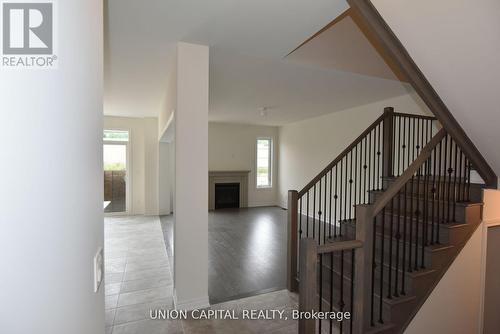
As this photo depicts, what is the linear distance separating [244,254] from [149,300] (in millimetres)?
1667

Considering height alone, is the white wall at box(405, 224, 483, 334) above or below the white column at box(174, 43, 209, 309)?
below

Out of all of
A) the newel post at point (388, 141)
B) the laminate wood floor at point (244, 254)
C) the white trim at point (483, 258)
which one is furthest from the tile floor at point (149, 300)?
the newel post at point (388, 141)

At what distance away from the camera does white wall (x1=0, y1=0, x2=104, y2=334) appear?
51 centimetres

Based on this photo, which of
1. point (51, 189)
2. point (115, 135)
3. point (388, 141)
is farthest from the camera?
point (115, 135)

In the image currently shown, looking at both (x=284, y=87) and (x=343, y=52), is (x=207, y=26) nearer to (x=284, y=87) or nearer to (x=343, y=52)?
(x=343, y=52)

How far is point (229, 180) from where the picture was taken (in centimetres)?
794

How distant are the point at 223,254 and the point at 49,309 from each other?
11.7ft

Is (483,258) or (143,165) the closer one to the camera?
(483,258)

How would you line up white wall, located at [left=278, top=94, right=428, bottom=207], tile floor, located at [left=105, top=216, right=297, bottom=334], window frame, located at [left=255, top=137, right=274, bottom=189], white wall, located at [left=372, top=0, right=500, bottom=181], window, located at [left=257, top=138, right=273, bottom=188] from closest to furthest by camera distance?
white wall, located at [left=372, top=0, right=500, bottom=181], tile floor, located at [left=105, top=216, right=297, bottom=334], white wall, located at [left=278, top=94, right=428, bottom=207], window frame, located at [left=255, top=137, right=274, bottom=189], window, located at [left=257, top=138, right=273, bottom=188]

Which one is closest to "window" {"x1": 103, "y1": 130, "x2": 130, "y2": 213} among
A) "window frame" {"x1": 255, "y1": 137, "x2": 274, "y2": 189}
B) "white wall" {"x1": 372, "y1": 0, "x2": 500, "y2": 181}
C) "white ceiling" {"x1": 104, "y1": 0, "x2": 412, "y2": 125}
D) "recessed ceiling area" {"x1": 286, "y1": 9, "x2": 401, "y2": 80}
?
"white ceiling" {"x1": 104, "y1": 0, "x2": 412, "y2": 125}

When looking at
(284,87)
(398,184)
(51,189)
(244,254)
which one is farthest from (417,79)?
(244,254)

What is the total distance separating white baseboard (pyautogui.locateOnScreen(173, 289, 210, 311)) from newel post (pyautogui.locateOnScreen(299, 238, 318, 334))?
48.4 inches

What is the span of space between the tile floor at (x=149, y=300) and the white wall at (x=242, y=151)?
396cm

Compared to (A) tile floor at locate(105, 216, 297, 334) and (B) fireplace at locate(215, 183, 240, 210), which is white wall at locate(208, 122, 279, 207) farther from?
(A) tile floor at locate(105, 216, 297, 334)
